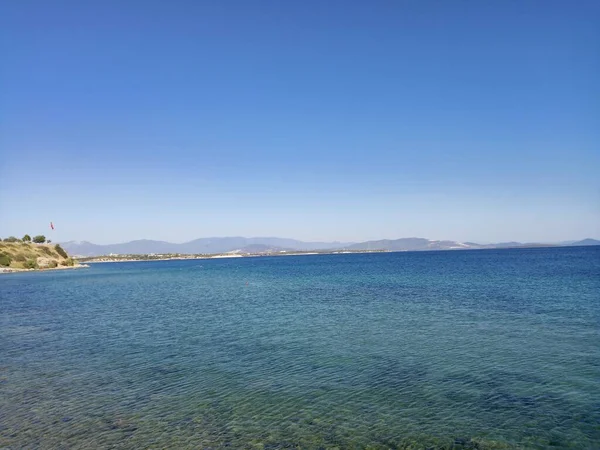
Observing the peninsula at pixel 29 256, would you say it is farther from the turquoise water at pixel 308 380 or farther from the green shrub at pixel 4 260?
the turquoise water at pixel 308 380

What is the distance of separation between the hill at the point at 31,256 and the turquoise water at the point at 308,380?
449 ft

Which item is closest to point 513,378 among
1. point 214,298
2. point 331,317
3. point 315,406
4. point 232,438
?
point 315,406

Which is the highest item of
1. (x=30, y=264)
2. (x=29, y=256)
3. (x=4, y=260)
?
(x=29, y=256)

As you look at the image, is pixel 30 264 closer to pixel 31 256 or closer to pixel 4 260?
pixel 31 256

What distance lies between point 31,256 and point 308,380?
18474 cm

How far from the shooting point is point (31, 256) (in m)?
166

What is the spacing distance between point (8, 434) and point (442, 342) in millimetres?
25989

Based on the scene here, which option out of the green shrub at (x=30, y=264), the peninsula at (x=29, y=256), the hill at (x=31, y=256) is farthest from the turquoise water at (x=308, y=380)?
the green shrub at (x=30, y=264)

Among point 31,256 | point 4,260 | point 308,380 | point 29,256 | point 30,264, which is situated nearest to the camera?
point 308,380

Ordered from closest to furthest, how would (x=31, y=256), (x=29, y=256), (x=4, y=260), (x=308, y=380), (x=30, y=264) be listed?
(x=308, y=380) < (x=4, y=260) < (x=30, y=264) < (x=29, y=256) < (x=31, y=256)

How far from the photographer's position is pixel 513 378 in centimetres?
2112

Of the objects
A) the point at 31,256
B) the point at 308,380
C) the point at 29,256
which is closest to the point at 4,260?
the point at 29,256

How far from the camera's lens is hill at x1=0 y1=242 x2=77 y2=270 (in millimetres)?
153375

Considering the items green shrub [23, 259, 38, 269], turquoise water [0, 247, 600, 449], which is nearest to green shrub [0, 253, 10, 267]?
green shrub [23, 259, 38, 269]
